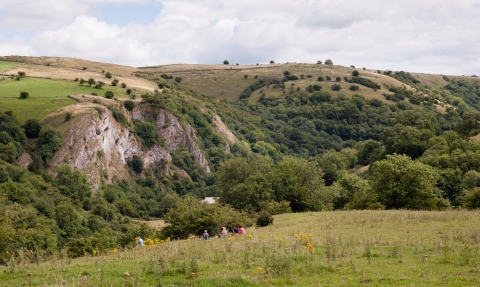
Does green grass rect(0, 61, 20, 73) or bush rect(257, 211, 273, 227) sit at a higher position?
→ green grass rect(0, 61, 20, 73)

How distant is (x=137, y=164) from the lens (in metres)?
107

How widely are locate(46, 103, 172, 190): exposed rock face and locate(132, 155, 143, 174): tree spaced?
1.50 metres

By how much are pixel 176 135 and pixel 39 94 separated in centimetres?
3403

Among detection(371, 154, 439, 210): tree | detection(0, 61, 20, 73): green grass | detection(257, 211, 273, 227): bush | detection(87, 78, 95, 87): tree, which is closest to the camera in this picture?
detection(257, 211, 273, 227): bush

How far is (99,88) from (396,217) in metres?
92.3

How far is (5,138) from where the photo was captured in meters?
79.9

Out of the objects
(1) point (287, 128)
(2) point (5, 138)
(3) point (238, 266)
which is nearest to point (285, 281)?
(3) point (238, 266)

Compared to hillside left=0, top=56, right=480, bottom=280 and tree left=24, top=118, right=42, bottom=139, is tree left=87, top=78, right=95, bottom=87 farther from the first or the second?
tree left=24, top=118, right=42, bottom=139

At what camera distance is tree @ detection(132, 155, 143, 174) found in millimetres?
106875

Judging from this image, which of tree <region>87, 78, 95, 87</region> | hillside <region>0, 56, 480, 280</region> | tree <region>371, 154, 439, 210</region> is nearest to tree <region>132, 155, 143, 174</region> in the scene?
hillside <region>0, 56, 480, 280</region>

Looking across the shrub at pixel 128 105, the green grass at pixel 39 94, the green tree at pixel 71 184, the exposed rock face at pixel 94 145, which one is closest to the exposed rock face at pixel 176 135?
the shrub at pixel 128 105

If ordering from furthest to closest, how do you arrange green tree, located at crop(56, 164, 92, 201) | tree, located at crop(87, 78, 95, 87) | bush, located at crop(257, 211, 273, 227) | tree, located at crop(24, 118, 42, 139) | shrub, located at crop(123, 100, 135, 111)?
tree, located at crop(87, 78, 95, 87) → shrub, located at crop(123, 100, 135, 111) → tree, located at crop(24, 118, 42, 139) → green tree, located at crop(56, 164, 92, 201) → bush, located at crop(257, 211, 273, 227)

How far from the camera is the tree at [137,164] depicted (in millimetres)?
106875

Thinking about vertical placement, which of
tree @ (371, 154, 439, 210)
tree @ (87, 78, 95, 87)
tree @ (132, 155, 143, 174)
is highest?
tree @ (87, 78, 95, 87)
